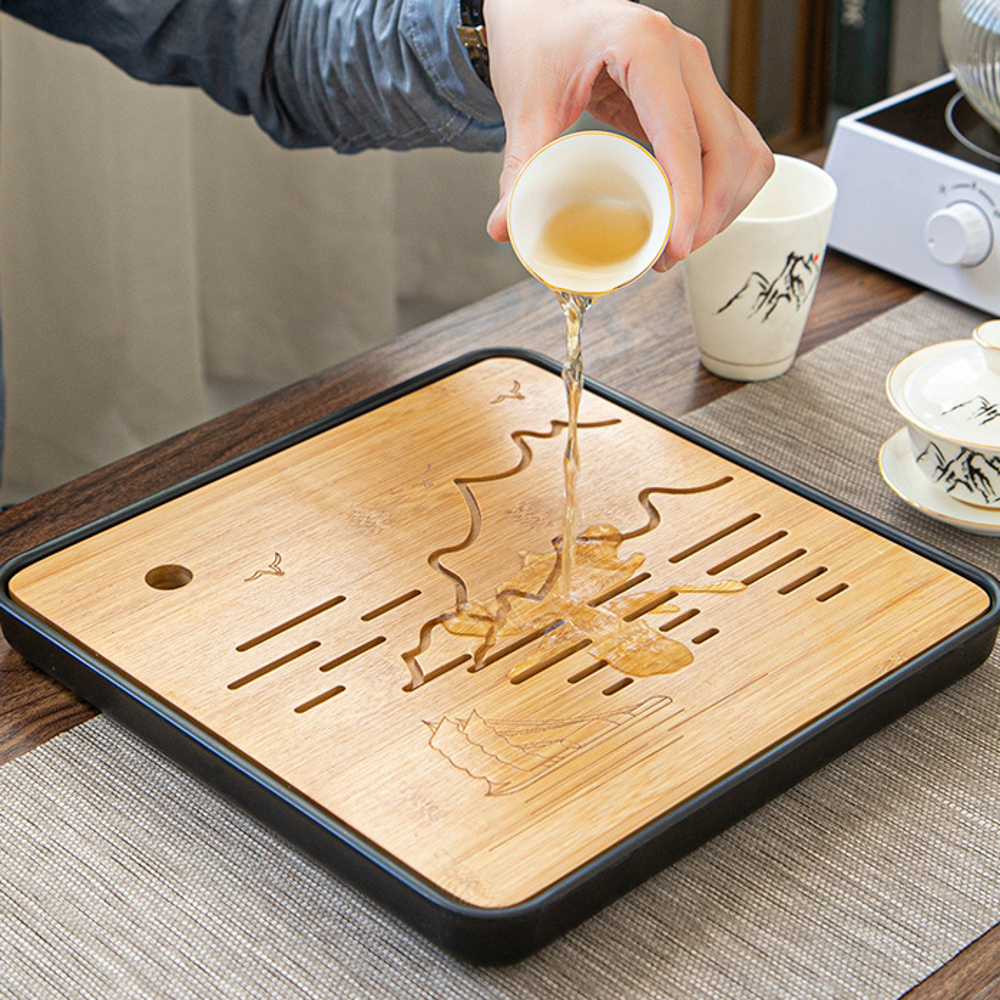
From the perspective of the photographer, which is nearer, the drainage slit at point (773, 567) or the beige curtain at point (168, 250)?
the drainage slit at point (773, 567)

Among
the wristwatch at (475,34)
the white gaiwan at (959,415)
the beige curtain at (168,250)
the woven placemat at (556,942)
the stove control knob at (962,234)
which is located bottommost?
the beige curtain at (168,250)

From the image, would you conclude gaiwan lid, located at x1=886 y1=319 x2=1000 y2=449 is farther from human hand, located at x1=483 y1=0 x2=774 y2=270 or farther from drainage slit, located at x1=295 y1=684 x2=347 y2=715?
drainage slit, located at x1=295 y1=684 x2=347 y2=715

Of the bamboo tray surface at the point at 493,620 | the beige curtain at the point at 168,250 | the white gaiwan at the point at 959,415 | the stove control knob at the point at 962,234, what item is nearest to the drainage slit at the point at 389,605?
the bamboo tray surface at the point at 493,620

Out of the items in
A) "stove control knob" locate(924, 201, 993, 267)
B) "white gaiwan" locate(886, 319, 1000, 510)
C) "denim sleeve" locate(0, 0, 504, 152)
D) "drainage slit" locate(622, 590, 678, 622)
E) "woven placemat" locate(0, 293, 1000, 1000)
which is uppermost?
"denim sleeve" locate(0, 0, 504, 152)

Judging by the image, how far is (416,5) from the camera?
1.07 m

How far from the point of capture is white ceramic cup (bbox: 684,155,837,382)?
102 centimetres

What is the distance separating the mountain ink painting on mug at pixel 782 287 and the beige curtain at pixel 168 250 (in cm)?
104

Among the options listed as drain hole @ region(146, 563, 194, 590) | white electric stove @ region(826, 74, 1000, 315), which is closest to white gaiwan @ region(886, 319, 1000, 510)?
white electric stove @ region(826, 74, 1000, 315)

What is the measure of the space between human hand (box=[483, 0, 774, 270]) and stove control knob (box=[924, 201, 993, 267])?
0.97ft

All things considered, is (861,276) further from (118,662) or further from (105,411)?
(105,411)

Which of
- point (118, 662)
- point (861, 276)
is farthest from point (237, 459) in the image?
point (861, 276)

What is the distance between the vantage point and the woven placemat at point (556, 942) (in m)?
0.65

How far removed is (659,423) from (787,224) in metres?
0.18

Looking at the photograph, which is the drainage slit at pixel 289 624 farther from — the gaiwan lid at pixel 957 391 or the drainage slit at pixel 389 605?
the gaiwan lid at pixel 957 391
